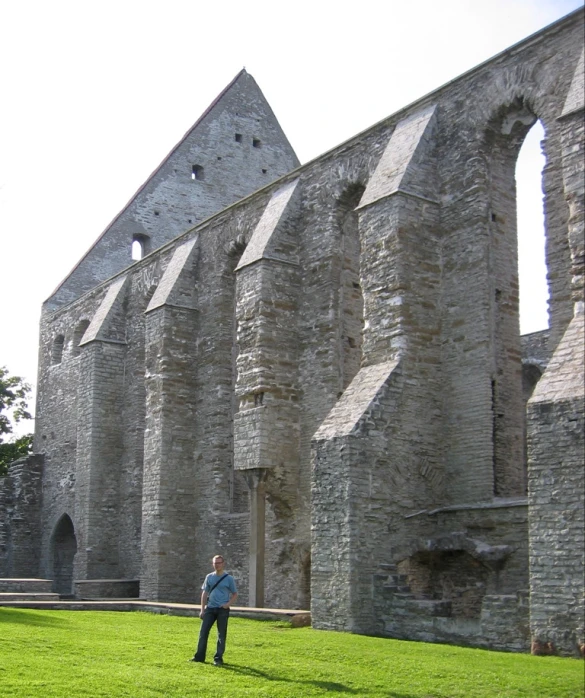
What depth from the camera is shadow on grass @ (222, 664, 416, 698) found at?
9.02 m

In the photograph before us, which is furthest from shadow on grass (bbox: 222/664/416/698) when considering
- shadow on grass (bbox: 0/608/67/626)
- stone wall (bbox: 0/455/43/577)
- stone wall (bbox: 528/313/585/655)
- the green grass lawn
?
stone wall (bbox: 0/455/43/577)

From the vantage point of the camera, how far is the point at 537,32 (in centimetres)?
1415

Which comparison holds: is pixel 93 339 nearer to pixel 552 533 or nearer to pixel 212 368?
pixel 212 368

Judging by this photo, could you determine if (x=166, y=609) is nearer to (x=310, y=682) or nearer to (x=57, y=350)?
(x=310, y=682)

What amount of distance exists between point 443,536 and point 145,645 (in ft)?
14.3

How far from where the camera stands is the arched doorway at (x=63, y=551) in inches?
1051

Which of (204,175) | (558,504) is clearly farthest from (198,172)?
(558,504)

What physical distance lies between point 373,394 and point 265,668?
196 inches

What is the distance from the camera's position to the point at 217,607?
1048 cm

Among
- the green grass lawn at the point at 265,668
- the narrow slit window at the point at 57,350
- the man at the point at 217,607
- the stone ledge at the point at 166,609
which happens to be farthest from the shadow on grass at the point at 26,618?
the narrow slit window at the point at 57,350

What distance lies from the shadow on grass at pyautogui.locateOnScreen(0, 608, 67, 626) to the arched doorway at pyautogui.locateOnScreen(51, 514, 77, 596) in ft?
35.9

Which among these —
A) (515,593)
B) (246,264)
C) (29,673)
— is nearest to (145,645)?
(29,673)

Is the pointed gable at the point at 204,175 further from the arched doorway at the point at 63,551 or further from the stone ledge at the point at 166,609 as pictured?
the stone ledge at the point at 166,609

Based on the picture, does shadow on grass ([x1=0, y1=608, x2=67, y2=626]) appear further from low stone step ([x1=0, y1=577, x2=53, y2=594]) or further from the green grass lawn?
low stone step ([x1=0, y1=577, x2=53, y2=594])
